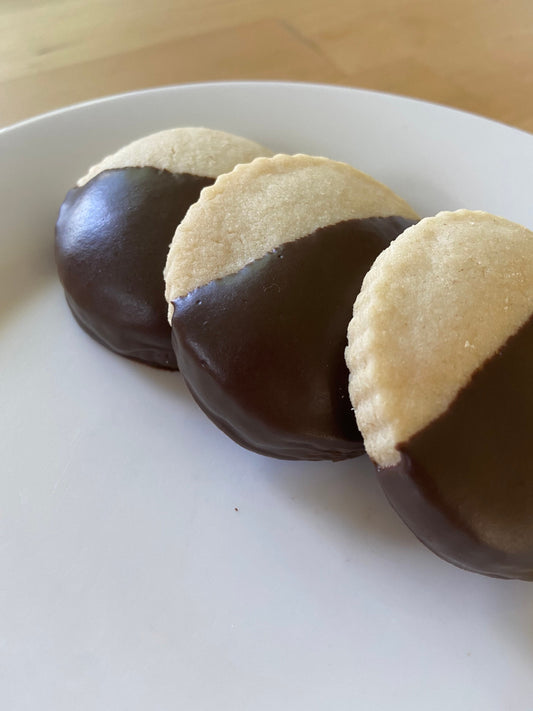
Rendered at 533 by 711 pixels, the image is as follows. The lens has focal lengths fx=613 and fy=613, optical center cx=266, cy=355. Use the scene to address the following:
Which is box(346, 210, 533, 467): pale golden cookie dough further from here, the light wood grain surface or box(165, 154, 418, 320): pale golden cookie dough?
the light wood grain surface

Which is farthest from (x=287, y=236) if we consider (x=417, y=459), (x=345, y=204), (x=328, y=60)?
(x=328, y=60)

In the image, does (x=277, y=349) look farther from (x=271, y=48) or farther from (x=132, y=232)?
(x=271, y=48)

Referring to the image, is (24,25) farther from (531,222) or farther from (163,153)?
(531,222)

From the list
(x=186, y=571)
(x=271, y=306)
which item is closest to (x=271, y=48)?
(x=271, y=306)

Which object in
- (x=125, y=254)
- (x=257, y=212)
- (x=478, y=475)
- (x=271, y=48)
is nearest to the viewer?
(x=478, y=475)

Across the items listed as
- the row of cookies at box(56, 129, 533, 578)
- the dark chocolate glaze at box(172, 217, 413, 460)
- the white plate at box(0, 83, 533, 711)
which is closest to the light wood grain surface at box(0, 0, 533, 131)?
the white plate at box(0, 83, 533, 711)

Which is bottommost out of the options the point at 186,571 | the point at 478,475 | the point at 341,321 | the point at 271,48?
the point at 186,571
